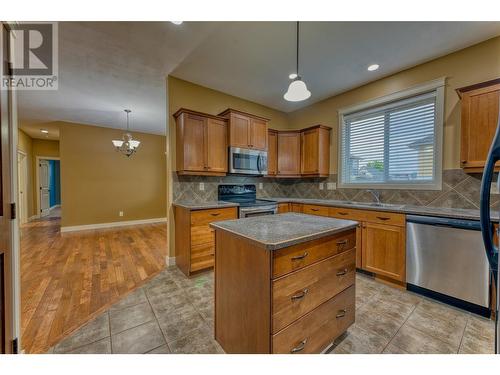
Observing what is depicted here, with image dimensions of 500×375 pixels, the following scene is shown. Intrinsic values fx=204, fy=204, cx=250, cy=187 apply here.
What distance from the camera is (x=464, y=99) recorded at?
2197mm

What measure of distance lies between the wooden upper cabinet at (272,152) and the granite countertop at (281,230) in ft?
8.08

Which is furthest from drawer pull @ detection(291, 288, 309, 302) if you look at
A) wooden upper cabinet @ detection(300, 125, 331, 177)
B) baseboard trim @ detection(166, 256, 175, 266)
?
wooden upper cabinet @ detection(300, 125, 331, 177)

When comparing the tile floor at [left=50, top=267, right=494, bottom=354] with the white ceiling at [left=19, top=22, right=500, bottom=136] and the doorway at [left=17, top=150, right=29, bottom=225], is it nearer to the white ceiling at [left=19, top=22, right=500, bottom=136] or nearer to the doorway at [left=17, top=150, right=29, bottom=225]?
the white ceiling at [left=19, top=22, right=500, bottom=136]

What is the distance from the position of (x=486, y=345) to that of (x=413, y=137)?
2405 mm

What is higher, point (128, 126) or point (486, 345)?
point (128, 126)

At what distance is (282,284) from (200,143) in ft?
8.13

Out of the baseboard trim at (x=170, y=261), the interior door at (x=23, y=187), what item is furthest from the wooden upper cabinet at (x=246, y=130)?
the interior door at (x=23, y=187)

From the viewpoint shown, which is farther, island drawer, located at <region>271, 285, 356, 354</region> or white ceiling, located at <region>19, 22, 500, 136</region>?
white ceiling, located at <region>19, 22, 500, 136</region>

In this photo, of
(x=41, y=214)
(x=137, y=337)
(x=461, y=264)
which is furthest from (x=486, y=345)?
(x=41, y=214)

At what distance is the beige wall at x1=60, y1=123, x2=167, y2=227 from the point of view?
17.3 ft

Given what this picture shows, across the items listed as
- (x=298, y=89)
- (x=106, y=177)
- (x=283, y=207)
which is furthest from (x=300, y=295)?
(x=106, y=177)

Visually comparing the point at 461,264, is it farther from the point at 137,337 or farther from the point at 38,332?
the point at 38,332

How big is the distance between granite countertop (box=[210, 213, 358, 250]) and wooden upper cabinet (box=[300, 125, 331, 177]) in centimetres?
232

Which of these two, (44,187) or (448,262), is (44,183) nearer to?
(44,187)
